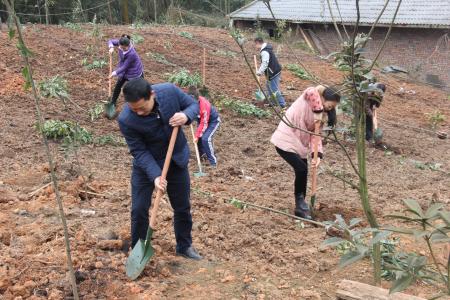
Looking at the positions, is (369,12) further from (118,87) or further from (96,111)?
(96,111)

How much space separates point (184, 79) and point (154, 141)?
25.6 feet

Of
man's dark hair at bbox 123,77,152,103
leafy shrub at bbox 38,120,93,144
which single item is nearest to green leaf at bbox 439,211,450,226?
man's dark hair at bbox 123,77,152,103

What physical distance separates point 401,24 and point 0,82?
13679 mm

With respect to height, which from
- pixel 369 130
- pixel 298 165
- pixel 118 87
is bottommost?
pixel 369 130

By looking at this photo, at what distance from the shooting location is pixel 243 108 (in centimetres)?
1052

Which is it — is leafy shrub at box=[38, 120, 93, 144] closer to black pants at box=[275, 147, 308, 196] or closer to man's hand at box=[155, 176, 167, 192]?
black pants at box=[275, 147, 308, 196]

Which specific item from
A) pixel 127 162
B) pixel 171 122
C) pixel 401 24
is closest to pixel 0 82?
pixel 127 162

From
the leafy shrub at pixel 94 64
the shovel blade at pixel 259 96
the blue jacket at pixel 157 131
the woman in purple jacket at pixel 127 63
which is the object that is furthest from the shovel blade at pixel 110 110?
the blue jacket at pixel 157 131

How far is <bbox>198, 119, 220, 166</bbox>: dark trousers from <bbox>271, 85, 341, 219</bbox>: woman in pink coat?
2004 millimetres

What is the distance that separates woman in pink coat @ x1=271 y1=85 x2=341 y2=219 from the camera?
458 cm

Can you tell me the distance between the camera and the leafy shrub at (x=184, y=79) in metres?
11.2

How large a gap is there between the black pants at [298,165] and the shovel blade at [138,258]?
5.83ft

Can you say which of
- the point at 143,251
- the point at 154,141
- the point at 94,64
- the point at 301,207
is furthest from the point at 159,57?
the point at 143,251

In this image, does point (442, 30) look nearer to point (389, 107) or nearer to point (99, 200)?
point (389, 107)
